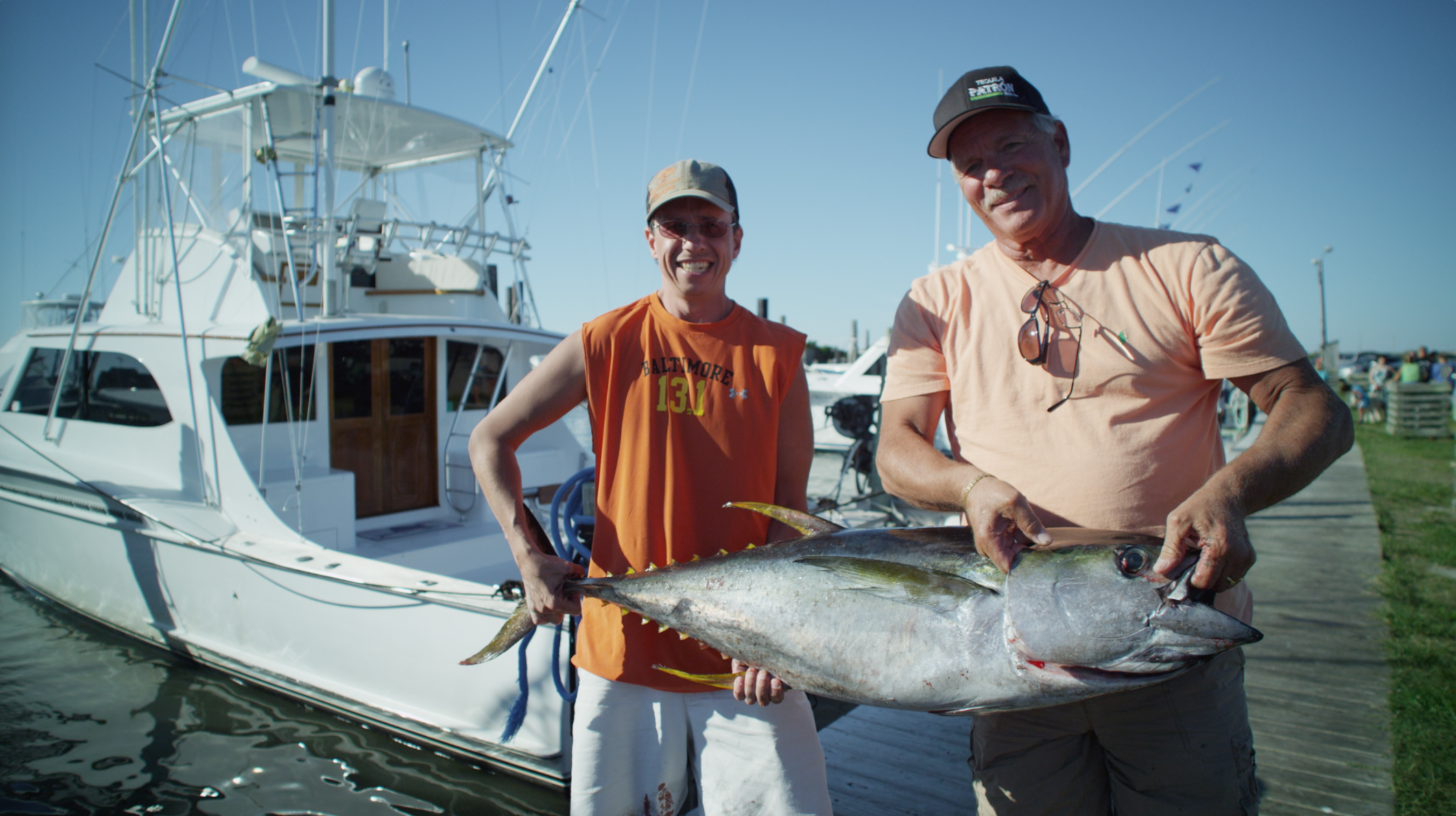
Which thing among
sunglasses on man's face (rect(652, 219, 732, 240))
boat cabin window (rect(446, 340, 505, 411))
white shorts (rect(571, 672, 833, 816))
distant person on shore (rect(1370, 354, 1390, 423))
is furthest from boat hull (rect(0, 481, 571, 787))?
distant person on shore (rect(1370, 354, 1390, 423))

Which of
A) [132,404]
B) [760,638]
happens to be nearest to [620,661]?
[760,638]

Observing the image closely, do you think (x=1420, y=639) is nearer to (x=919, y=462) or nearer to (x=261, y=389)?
(x=919, y=462)

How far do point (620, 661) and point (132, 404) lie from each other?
19.2ft

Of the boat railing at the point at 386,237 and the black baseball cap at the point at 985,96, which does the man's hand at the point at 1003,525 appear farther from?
the boat railing at the point at 386,237

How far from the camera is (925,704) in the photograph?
1.42 m

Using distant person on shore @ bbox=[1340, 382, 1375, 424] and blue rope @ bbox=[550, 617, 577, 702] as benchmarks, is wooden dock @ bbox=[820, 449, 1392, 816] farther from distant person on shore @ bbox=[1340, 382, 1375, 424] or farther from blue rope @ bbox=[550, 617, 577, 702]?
distant person on shore @ bbox=[1340, 382, 1375, 424]

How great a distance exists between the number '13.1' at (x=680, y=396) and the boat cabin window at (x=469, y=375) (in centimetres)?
548

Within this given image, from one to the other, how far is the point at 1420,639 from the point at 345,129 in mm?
9292

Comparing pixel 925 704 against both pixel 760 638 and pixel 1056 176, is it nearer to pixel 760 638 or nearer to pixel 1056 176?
pixel 760 638

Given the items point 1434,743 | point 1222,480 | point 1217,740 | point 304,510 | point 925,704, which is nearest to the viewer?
point 1222,480

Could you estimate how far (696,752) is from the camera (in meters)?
2.00

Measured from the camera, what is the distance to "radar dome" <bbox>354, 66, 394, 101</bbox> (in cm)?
756

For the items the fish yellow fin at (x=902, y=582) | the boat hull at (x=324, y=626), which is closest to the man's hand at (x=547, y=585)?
the fish yellow fin at (x=902, y=582)

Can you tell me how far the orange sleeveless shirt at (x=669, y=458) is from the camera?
1954 mm
